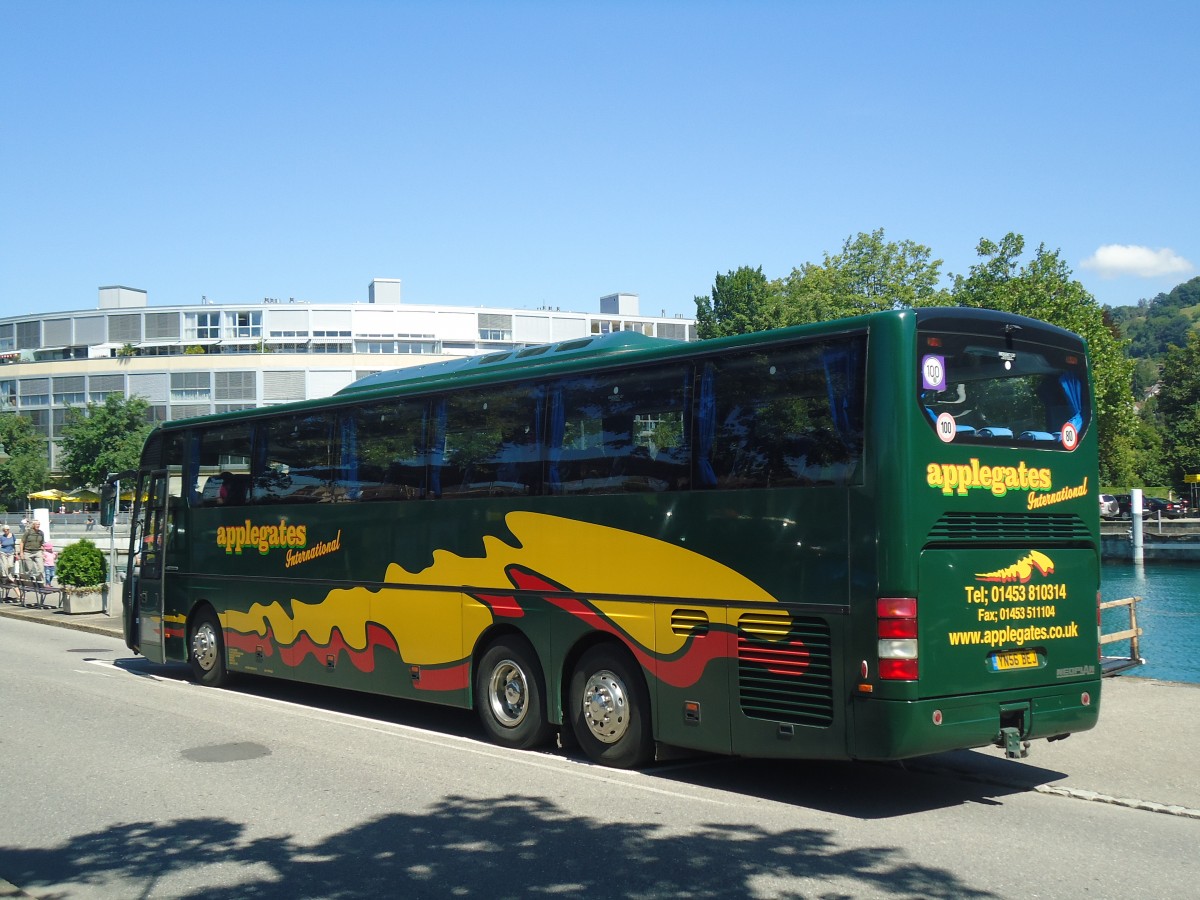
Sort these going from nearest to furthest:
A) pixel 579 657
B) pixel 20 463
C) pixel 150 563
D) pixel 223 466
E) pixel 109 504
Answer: pixel 579 657, pixel 223 466, pixel 150 563, pixel 109 504, pixel 20 463

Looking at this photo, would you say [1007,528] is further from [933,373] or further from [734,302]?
[734,302]

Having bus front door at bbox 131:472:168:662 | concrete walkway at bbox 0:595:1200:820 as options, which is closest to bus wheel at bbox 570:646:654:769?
concrete walkway at bbox 0:595:1200:820

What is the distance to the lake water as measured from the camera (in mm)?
26531

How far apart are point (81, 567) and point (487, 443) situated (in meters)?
18.5

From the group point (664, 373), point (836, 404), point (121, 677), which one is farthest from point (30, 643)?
point (836, 404)

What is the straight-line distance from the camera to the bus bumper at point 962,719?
8.17 metres

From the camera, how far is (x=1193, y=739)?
35.7 ft

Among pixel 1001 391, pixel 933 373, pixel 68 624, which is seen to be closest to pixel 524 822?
pixel 933 373

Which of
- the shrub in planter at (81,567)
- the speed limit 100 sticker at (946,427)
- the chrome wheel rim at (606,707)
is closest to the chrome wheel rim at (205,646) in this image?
the chrome wheel rim at (606,707)

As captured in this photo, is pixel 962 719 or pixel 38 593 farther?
pixel 38 593

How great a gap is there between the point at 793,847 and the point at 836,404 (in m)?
3.03

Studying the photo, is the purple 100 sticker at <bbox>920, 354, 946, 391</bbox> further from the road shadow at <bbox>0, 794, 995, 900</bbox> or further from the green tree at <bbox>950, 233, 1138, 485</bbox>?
the green tree at <bbox>950, 233, 1138, 485</bbox>

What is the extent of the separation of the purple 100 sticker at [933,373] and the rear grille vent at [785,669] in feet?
6.00

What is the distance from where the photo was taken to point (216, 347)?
103000mm
